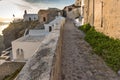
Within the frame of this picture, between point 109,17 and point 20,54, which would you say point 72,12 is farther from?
point 109,17

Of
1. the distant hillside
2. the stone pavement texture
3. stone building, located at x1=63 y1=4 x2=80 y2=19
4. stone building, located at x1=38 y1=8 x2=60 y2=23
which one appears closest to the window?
the stone pavement texture

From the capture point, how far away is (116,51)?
7.86 meters

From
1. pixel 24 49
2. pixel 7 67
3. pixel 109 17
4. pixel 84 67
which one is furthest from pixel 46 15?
pixel 84 67

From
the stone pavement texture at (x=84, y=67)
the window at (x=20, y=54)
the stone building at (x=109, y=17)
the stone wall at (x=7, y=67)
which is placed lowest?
the stone wall at (x=7, y=67)

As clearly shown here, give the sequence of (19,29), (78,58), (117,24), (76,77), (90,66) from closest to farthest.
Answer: (76,77), (90,66), (78,58), (117,24), (19,29)

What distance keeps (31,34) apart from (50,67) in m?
22.0

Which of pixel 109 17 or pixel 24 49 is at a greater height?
pixel 109 17

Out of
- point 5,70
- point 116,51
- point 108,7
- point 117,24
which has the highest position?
point 108,7

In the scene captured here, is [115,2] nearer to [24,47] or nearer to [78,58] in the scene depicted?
[78,58]

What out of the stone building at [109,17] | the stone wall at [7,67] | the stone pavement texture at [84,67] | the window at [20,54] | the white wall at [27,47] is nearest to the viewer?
the stone pavement texture at [84,67]

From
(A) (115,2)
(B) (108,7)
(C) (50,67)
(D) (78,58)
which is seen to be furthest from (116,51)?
(C) (50,67)

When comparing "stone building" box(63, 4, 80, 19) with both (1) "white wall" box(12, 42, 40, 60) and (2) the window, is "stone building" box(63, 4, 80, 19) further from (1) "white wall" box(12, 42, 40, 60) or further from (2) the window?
(2) the window

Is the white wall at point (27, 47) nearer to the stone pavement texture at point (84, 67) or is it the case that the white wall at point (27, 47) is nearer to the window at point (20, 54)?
the window at point (20, 54)

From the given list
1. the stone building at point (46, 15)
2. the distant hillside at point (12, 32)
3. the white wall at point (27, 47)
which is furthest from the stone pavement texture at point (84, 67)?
the distant hillside at point (12, 32)
